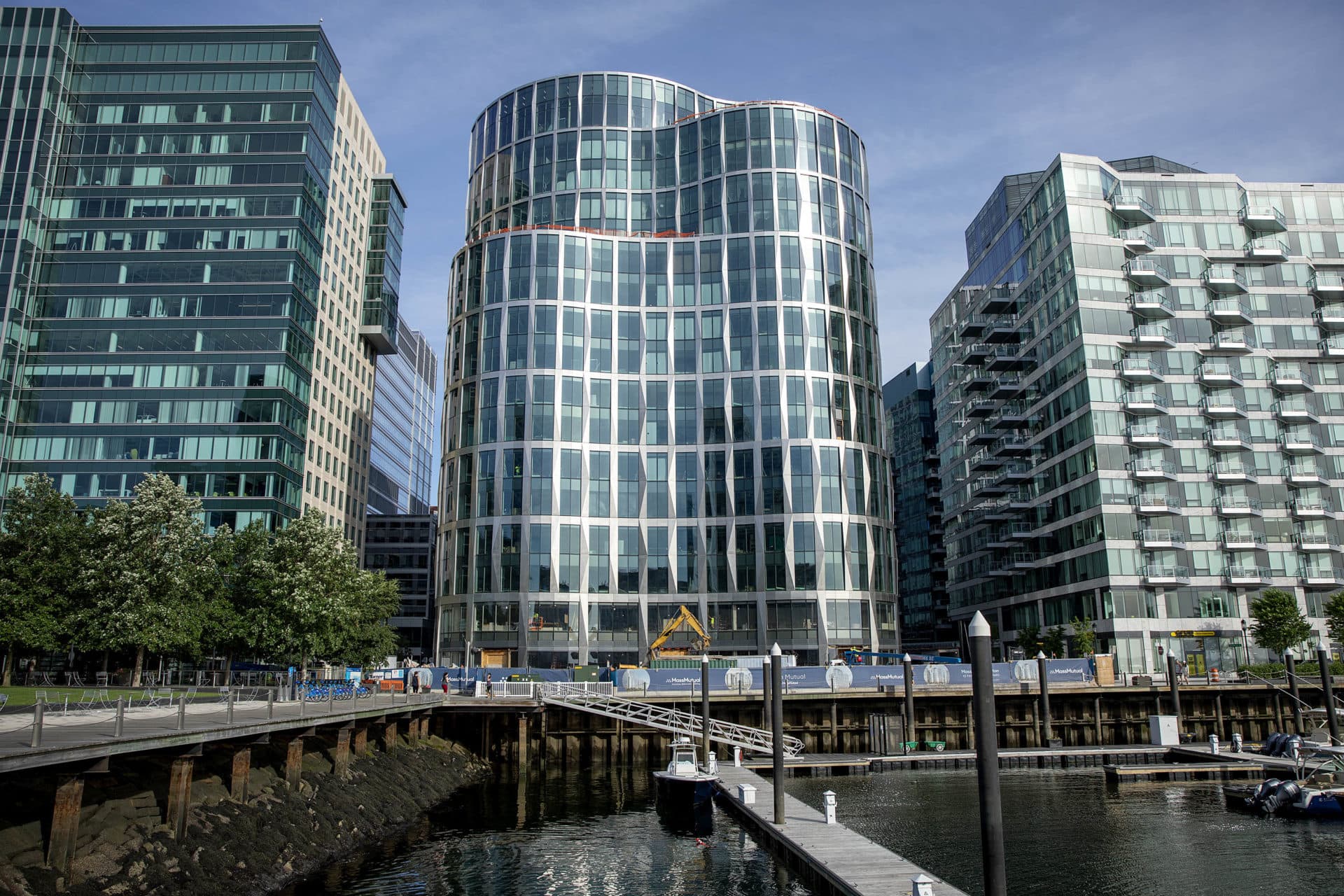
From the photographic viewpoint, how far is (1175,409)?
319ft

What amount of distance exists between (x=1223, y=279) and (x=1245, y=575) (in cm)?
3050

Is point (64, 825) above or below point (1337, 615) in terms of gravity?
below

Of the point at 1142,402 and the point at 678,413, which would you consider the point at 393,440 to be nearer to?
the point at 678,413

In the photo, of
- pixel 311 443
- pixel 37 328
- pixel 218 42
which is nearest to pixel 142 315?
pixel 37 328

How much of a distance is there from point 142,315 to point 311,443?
20884 mm

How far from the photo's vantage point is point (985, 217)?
13475 cm

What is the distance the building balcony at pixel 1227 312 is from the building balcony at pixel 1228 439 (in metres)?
11.3

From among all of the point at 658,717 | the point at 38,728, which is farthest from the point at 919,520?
the point at 38,728

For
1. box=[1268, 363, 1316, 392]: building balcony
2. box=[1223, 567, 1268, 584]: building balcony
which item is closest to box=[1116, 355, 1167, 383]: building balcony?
box=[1268, 363, 1316, 392]: building balcony

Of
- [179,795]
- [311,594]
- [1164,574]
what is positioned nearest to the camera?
[179,795]

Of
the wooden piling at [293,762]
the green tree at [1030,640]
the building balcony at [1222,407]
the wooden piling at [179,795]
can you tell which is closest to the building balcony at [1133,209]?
the building balcony at [1222,407]

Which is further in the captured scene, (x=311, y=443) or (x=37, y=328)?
(x=311, y=443)

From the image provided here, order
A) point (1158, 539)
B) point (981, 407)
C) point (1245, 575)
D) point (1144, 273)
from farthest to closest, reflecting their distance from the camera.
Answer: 1. point (981, 407)
2. point (1144, 273)
3. point (1245, 575)
4. point (1158, 539)

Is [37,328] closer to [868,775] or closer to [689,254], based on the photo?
[689,254]
